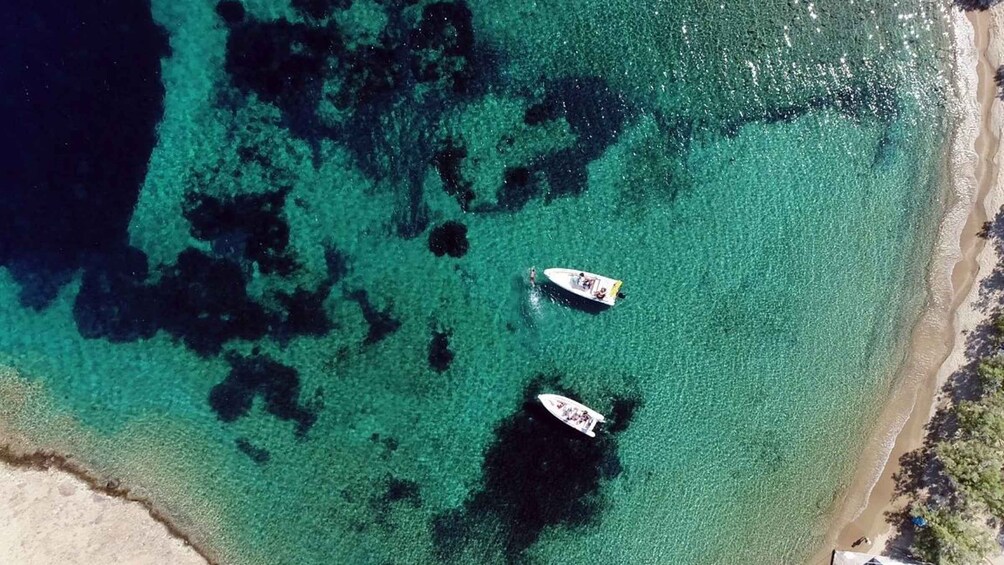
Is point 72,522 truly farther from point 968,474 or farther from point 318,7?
point 968,474

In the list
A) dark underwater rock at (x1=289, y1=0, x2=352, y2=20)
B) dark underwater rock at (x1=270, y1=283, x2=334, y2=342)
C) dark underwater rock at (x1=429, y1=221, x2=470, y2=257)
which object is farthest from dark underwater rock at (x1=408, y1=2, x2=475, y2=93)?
dark underwater rock at (x1=270, y1=283, x2=334, y2=342)

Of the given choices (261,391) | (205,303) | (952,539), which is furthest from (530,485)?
(952,539)

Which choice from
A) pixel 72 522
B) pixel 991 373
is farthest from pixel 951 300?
pixel 72 522

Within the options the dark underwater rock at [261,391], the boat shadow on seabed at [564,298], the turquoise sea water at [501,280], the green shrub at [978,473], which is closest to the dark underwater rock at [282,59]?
the turquoise sea water at [501,280]

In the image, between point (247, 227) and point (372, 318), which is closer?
point (247, 227)

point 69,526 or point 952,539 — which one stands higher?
point 952,539

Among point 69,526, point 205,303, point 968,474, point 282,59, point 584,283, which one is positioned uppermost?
Answer: point 282,59

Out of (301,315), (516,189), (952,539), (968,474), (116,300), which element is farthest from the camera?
(516,189)

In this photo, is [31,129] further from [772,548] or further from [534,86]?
[772,548]

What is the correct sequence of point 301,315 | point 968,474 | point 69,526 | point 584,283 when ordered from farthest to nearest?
point 301,315 → point 584,283 → point 968,474 → point 69,526
